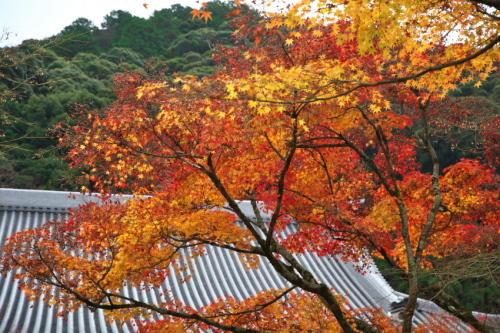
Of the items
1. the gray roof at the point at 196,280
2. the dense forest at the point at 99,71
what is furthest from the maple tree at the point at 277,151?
the gray roof at the point at 196,280

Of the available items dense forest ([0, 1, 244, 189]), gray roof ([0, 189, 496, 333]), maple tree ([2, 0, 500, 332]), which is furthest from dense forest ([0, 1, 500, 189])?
gray roof ([0, 189, 496, 333])

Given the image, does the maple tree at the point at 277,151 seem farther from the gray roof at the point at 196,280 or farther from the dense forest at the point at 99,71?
the gray roof at the point at 196,280

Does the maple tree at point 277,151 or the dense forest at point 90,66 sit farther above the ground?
the dense forest at point 90,66

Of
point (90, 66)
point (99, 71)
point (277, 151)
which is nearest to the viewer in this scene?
point (277, 151)

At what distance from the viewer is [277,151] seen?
536 centimetres

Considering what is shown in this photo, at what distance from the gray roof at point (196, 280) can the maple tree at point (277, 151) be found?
1632 mm

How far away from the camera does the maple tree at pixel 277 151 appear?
423 cm

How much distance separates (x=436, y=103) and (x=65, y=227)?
6.38m

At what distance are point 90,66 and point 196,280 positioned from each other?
23406mm

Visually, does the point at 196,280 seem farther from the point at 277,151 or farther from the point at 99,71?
the point at 99,71

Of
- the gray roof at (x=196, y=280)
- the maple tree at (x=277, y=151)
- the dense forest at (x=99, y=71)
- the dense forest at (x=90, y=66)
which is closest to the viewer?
the maple tree at (x=277, y=151)

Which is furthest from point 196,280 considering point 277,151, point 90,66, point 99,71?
point 90,66

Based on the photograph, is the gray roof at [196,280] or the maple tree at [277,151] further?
the gray roof at [196,280]

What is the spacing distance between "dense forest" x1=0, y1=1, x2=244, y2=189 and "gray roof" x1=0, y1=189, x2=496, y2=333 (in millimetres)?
2531
